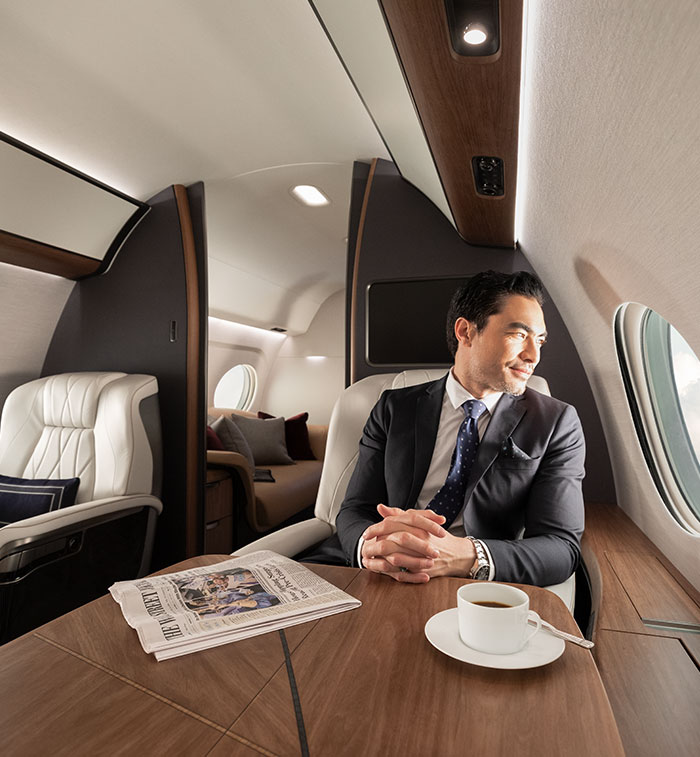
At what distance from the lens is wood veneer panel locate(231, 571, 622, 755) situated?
60 cm

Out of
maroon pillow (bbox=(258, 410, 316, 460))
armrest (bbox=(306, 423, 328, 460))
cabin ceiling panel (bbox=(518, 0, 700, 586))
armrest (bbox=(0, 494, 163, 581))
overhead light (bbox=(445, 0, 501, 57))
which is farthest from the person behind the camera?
armrest (bbox=(306, 423, 328, 460))

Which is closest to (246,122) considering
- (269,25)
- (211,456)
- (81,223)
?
(269,25)

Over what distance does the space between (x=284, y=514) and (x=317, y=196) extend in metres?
2.40

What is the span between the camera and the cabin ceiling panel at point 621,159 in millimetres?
810

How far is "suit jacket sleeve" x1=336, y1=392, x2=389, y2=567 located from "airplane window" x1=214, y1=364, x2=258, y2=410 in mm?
5323

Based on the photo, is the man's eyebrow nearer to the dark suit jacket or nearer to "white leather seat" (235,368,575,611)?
the dark suit jacket

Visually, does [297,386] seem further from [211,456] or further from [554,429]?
[554,429]

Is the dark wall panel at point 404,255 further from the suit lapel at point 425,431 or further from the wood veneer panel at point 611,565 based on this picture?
the suit lapel at point 425,431

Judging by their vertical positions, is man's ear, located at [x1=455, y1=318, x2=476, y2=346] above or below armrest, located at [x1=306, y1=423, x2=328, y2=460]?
above

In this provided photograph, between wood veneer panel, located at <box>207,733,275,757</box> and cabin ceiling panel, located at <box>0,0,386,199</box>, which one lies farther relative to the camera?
cabin ceiling panel, located at <box>0,0,386,199</box>

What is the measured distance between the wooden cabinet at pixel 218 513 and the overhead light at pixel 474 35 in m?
2.81

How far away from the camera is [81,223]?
3.22 m

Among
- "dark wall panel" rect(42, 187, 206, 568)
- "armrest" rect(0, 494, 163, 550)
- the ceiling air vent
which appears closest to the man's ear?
the ceiling air vent

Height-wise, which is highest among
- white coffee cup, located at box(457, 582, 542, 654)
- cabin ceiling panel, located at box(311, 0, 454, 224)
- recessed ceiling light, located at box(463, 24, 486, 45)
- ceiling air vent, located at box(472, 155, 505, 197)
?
cabin ceiling panel, located at box(311, 0, 454, 224)
